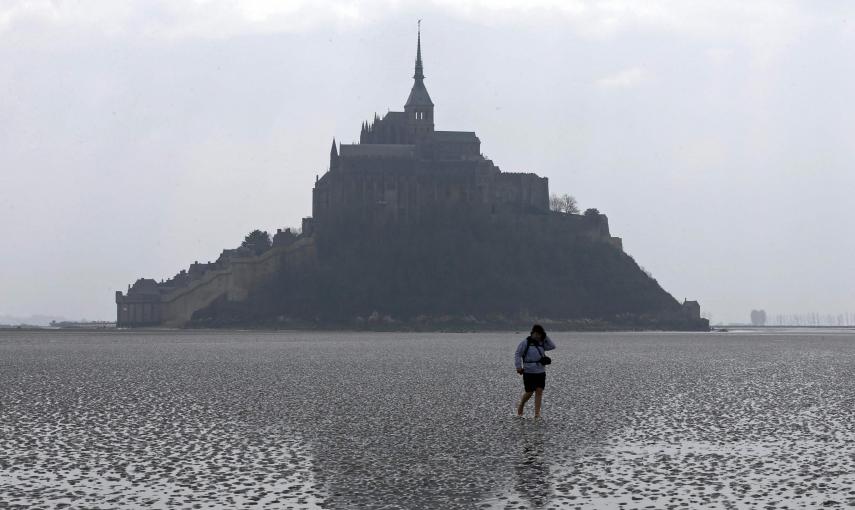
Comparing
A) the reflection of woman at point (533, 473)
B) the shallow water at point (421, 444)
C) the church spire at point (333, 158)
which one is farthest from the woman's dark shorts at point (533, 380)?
the church spire at point (333, 158)

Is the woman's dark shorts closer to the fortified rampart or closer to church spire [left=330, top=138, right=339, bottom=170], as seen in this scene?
the fortified rampart

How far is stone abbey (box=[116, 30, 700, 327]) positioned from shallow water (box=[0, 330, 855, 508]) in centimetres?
11363

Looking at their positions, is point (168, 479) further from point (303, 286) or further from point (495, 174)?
point (495, 174)

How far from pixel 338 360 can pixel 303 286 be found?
99.8m

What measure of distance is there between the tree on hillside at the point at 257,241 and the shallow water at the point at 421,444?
122214 mm

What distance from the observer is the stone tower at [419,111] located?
513ft

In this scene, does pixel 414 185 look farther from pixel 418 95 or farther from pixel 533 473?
pixel 533 473

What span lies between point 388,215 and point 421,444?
439ft

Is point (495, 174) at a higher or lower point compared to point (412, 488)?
higher

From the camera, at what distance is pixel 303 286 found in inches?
5581

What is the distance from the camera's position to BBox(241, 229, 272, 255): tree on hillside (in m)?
150

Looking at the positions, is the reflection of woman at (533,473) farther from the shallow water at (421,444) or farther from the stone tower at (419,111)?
the stone tower at (419,111)

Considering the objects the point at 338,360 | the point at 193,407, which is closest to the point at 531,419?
the point at 193,407

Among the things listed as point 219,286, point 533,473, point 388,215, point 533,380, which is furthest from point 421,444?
point 388,215
